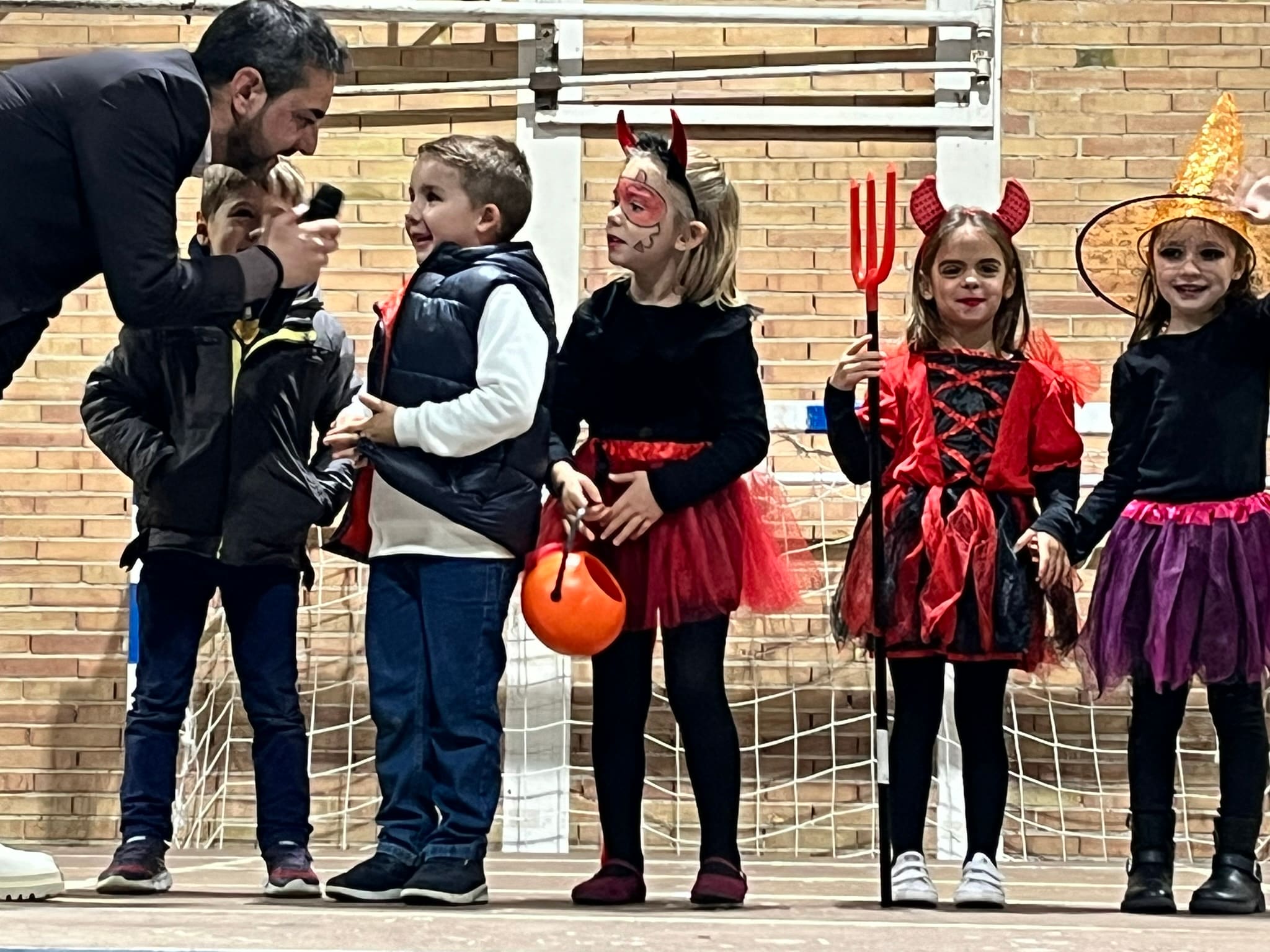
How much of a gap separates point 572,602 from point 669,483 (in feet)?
0.93

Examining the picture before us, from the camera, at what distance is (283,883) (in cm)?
306

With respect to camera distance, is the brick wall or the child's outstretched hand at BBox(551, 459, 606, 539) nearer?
→ the child's outstretched hand at BBox(551, 459, 606, 539)

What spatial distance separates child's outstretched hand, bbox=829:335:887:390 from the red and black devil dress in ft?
0.27

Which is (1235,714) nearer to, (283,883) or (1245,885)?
(1245,885)

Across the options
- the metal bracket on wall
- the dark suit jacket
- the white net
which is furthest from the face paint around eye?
the metal bracket on wall

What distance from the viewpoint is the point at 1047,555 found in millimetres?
3172

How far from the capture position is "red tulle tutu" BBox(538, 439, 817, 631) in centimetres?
309

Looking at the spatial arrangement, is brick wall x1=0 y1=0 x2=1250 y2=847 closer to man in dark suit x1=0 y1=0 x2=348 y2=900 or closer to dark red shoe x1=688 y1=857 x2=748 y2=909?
dark red shoe x1=688 y1=857 x2=748 y2=909

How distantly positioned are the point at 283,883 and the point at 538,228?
2353 mm

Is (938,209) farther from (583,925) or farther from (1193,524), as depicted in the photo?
(583,925)

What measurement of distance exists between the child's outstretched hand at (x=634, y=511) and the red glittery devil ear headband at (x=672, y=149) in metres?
0.52

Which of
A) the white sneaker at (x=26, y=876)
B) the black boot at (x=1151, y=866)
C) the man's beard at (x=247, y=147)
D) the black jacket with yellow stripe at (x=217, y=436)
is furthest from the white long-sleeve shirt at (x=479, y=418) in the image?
the black boot at (x=1151, y=866)

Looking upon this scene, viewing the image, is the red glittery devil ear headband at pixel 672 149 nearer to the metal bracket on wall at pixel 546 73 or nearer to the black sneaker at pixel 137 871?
the black sneaker at pixel 137 871

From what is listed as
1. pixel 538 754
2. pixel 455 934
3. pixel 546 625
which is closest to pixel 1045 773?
pixel 538 754
